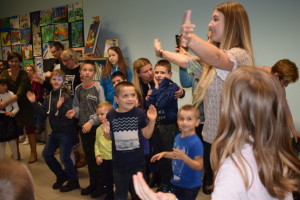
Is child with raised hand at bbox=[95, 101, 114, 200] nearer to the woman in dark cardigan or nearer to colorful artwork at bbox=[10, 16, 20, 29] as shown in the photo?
the woman in dark cardigan

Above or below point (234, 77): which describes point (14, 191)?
below

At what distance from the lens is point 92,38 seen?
485cm

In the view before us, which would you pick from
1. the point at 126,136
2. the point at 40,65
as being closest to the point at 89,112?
the point at 126,136

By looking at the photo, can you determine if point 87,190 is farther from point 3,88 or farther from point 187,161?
point 3,88

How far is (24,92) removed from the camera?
4137 mm

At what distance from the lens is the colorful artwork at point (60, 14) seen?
5559 mm

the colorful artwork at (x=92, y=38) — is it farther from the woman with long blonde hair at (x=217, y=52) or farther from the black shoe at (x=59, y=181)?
the woman with long blonde hair at (x=217, y=52)

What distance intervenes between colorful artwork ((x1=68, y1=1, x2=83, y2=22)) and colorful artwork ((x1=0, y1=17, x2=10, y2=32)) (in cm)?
240

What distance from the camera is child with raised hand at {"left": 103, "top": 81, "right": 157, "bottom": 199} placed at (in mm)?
2332

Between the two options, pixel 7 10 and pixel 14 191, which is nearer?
pixel 14 191

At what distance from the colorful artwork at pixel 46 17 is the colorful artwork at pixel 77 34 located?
2.35 ft

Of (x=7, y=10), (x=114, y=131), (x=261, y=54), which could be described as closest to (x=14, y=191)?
(x=114, y=131)

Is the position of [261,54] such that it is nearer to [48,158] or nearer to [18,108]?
[48,158]

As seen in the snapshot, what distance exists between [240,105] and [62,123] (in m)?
2.52
